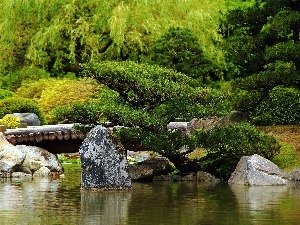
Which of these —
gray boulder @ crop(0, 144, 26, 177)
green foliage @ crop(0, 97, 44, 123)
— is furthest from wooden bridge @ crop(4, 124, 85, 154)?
green foliage @ crop(0, 97, 44, 123)

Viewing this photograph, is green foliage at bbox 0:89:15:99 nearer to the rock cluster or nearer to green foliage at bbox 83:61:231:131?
the rock cluster

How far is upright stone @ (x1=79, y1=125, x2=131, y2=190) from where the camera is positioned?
72.6 ft

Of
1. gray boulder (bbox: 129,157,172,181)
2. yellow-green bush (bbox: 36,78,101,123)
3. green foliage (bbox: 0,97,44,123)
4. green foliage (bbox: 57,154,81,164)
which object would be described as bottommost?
gray boulder (bbox: 129,157,172,181)

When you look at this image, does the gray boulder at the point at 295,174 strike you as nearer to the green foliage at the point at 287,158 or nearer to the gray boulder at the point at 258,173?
the gray boulder at the point at 258,173

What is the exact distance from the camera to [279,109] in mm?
29516

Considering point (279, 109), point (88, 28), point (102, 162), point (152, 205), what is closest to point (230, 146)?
point (102, 162)

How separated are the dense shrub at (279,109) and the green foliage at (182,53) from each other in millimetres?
5684

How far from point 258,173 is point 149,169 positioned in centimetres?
315

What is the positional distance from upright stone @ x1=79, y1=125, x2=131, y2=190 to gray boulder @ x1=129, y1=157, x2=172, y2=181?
2.69 meters

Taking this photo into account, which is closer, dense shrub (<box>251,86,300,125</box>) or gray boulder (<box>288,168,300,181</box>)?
gray boulder (<box>288,168,300,181</box>)

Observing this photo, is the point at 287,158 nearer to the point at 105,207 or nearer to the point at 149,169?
the point at 149,169

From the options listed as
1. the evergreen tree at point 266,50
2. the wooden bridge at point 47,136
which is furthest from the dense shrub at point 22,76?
the evergreen tree at point 266,50

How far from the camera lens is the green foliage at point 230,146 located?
24.1 m

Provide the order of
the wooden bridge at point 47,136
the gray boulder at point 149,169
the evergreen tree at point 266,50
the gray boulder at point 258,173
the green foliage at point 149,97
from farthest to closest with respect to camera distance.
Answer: the wooden bridge at point 47,136 → the evergreen tree at point 266,50 → the gray boulder at point 149,169 → the green foliage at point 149,97 → the gray boulder at point 258,173
